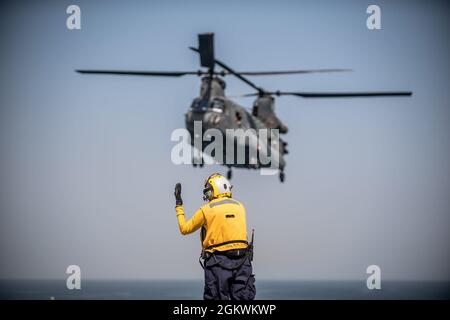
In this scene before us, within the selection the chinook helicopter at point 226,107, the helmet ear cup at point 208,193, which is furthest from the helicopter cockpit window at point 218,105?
the helmet ear cup at point 208,193

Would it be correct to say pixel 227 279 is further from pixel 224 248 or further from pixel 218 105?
pixel 218 105

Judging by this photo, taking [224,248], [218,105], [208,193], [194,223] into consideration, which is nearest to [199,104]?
[218,105]

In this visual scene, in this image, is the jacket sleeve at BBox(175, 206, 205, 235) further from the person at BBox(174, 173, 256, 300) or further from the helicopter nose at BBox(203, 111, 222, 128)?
the helicopter nose at BBox(203, 111, 222, 128)

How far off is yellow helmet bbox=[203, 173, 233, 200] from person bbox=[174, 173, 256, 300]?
0.50 ft

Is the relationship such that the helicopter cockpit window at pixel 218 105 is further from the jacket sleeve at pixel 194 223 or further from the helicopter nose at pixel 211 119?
the jacket sleeve at pixel 194 223

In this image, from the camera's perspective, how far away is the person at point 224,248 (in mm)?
8852

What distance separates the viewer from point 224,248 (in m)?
8.84

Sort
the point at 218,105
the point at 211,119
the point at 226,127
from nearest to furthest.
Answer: the point at 211,119
the point at 226,127
the point at 218,105

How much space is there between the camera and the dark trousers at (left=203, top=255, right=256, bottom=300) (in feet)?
29.0

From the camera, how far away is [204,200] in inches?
367

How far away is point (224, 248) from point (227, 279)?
0.41 meters

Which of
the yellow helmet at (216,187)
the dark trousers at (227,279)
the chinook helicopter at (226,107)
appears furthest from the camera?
the chinook helicopter at (226,107)

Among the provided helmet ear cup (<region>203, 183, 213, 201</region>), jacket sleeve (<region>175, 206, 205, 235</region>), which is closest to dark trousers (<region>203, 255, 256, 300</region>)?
jacket sleeve (<region>175, 206, 205, 235</region>)
